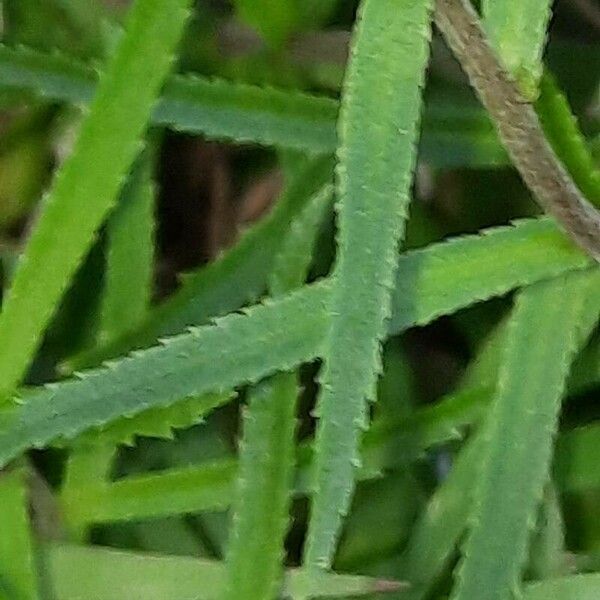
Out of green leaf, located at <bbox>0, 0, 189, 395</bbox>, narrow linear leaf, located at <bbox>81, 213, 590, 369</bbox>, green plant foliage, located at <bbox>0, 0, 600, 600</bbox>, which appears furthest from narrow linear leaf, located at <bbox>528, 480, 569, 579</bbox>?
green leaf, located at <bbox>0, 0, 189, 395</bbox>

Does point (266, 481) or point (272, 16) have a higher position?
point (272, 16)

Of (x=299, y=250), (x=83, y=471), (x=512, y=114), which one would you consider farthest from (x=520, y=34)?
(x=83, y=471)

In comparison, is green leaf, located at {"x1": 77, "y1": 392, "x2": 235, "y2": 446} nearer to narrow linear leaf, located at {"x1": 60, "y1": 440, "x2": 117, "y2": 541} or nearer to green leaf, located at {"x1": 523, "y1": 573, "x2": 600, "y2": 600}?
narrow linear leaf, located at {"x1": 60, "y1": 440, "x2": 117, "y2": 541}

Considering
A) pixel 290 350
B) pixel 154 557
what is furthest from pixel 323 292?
pixel 154 557

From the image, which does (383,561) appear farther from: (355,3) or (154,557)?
(355,3)

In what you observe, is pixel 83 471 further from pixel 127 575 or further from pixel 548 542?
pixel 548 542

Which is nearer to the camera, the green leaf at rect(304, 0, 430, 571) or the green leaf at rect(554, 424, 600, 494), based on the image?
the green leaf at rect(304, 0, 430, 571)
